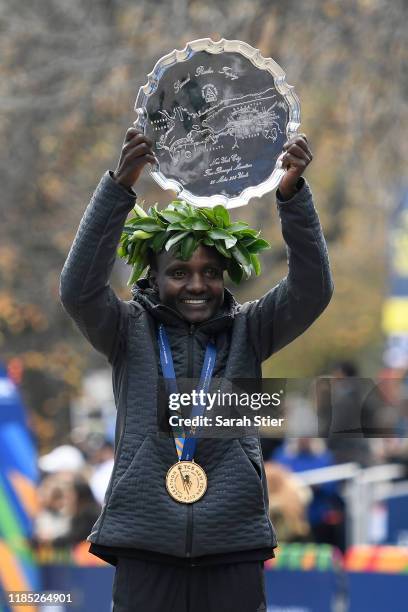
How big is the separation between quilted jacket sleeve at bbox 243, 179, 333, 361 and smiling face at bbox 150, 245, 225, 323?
15 cm

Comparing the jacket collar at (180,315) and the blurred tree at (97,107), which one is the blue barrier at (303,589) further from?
the blurred tree at (97,107)

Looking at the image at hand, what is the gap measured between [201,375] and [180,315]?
9.0 inches

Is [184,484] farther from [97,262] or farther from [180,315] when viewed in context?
[97,262]

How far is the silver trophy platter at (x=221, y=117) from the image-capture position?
15.5 ft

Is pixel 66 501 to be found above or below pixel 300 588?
above

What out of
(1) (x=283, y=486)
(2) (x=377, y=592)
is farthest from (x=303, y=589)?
(1) (x=283, y=486)

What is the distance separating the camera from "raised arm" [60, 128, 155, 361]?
4.49 meters

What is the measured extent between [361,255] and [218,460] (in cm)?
2500

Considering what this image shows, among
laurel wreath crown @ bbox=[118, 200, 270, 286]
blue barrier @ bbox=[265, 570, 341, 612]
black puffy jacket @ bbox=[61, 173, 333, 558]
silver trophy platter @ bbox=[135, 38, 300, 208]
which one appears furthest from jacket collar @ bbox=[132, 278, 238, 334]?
blue barrier @ bbox=[265, 570, 341, 612]

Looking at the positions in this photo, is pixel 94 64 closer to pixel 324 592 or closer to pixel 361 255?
pixel 324 592

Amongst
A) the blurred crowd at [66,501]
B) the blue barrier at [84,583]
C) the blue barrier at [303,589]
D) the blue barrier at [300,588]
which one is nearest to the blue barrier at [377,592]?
the blue barrier at [300,588]

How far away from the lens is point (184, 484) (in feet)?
14.5

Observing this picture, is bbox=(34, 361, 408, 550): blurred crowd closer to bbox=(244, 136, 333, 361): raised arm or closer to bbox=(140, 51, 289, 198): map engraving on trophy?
bbox=(244, 136, 333, 361): raised arm

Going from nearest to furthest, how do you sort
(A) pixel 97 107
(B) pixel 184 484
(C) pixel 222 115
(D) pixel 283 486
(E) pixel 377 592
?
(B) pixel 184 484, (C) pixel 222 115, (E) pixel 377 592, (D) pixel 283 486, (A) pixel 97 107
